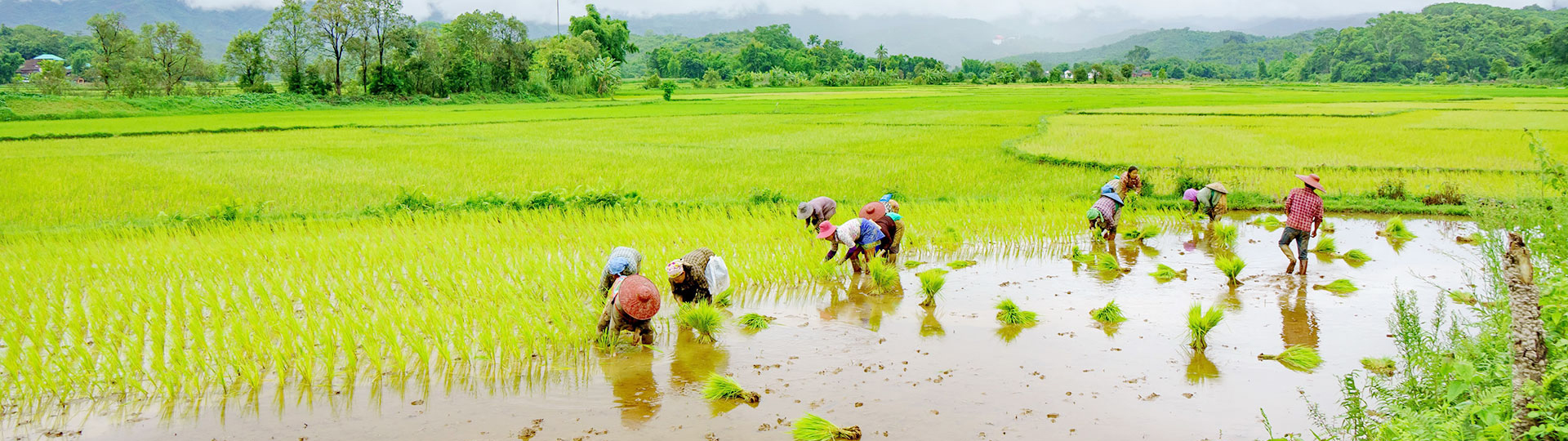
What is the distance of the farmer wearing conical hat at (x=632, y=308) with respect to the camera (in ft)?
15.3

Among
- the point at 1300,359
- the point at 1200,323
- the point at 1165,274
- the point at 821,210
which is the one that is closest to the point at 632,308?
the point at 821,210

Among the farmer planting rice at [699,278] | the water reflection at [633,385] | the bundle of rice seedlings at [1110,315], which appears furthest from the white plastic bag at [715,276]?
the bundle of rice seedlings at [1110,315]

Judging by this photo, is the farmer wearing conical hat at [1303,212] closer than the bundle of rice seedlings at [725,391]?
No

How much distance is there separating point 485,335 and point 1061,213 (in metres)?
6.33

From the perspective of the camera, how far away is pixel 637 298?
4.65 metres

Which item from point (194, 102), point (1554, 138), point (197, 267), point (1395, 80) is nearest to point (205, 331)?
point (197, 267)

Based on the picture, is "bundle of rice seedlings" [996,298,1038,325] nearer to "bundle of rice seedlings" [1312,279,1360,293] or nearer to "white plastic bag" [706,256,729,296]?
"white plastic bag" [706,256,729,296]

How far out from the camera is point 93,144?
1759 cm

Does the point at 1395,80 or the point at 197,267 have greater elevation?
A: the point at 1395,80

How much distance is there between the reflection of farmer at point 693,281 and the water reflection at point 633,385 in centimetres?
51

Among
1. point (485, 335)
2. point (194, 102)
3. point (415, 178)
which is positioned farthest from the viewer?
point (194, 102)

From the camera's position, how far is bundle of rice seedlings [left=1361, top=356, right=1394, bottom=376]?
168 inches

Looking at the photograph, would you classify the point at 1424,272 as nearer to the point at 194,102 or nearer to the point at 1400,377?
the point at 1400,377

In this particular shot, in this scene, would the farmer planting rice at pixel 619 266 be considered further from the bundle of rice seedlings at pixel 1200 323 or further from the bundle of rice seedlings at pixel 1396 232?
the bundle of rice seedlings at pixel 1396 232
